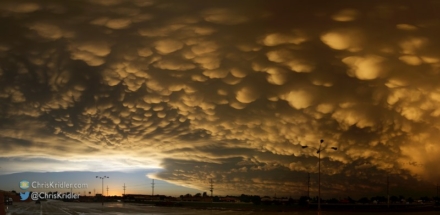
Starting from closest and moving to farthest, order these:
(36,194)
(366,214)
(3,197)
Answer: (36,194)
(3,197)
(366,214)

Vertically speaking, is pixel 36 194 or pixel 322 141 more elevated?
pixel 322 141

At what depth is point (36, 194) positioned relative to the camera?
42531 mm

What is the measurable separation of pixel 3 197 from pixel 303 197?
152468mm

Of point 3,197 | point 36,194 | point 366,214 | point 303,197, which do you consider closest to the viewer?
point 36,194

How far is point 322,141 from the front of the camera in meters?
55.6

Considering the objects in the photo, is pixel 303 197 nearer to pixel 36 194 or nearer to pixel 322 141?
pixel 322 141

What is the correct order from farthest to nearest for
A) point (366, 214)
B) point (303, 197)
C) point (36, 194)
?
point (303, 197) → point (366, 214) → point (36, 194)

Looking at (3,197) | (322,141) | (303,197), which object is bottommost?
(303,197)

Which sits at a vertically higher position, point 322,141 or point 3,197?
point 322,141

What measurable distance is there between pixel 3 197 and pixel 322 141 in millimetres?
40991

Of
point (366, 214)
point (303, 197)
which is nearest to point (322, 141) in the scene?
point (366, 214)

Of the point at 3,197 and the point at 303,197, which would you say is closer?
the point at 3,197

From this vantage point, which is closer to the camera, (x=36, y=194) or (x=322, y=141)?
(x=36, y=194)

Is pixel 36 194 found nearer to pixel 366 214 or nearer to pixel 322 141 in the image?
pixel 322 141
